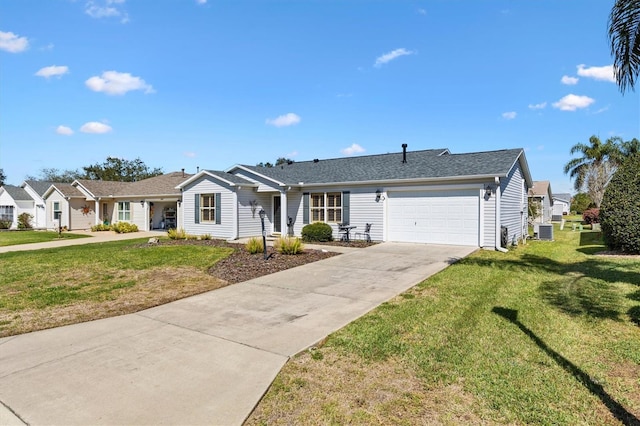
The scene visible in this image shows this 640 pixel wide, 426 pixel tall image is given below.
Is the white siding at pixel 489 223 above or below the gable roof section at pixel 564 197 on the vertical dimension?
below

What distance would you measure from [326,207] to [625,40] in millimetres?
11858

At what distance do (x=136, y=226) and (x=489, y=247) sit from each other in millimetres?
21639

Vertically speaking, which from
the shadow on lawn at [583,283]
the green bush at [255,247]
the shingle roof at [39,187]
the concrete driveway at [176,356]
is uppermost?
the shingle roof at [39,187]

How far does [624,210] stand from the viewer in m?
11.2

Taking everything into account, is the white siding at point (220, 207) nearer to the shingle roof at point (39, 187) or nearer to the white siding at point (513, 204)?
the white siding at point (513, 204)

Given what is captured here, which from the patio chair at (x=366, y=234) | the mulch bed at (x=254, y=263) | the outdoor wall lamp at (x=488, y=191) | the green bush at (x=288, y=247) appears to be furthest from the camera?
the patio chair at (x=366, y=234)

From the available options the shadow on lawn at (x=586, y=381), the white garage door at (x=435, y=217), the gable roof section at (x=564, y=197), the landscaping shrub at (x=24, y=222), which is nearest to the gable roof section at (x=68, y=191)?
the landscaping shrub at (x=24, y=222)

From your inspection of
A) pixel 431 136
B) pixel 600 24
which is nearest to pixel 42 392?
pixel 600 24

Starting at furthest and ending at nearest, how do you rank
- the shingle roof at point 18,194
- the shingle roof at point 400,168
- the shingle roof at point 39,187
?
the shingle roof at point 18,194 → the shingle roof at point 39,187 → the shingle roof at point 400,168

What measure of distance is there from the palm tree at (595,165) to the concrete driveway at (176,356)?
1356 inches

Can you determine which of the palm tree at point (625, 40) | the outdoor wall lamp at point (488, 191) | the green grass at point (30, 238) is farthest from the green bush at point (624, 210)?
the green grass at point (30, 238)

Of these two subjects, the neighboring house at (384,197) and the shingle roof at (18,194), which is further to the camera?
the shingle roof at (18,194)

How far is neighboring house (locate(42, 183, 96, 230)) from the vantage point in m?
25.7

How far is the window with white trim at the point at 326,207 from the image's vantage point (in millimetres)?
16375
